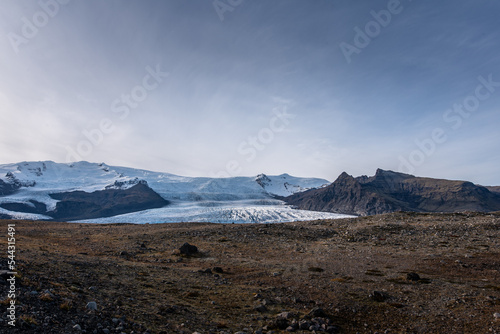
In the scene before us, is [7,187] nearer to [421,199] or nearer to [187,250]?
[187,250]

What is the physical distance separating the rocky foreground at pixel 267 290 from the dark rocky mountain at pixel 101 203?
15049cm

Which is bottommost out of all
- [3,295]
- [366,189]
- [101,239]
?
[101,239]

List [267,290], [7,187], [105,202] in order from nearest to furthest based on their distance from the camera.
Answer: [267,290]
[7,187]
[105,202]

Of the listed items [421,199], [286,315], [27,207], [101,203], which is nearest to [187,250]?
[286,315]

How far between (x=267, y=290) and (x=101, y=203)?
200775 mm

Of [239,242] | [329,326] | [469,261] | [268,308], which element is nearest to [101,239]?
[239,242]

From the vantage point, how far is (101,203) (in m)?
183

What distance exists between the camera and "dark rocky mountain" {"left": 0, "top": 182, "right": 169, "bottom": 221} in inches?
6011

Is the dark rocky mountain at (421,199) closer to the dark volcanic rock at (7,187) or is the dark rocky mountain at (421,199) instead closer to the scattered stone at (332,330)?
the scattered stone at (332,330)

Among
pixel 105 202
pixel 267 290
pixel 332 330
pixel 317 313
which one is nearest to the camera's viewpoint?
pixel 332 330

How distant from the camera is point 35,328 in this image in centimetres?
532

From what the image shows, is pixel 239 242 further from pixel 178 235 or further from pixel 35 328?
pixel 35 328

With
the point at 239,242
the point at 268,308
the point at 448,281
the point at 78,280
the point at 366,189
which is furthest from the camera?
the point at 366,189

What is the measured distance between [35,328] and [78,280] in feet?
14.0
